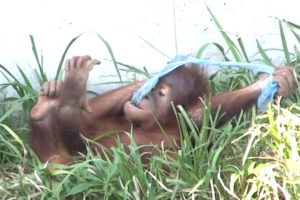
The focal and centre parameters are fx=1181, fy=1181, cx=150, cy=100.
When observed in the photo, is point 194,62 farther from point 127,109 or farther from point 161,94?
point 127,109

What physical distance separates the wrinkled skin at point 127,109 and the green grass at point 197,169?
0.06m

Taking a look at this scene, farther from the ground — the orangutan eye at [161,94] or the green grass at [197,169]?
the orangutan eye at [161,94]

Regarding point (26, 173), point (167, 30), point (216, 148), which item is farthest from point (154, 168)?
point (167, 30)

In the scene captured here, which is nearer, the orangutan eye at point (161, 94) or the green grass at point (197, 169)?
the green grass at point (197, 169)

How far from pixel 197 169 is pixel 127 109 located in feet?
A: 1.27

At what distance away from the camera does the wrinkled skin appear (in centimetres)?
379

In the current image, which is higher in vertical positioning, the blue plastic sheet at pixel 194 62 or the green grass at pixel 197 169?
the blue plastic sheet at pixel 194 62

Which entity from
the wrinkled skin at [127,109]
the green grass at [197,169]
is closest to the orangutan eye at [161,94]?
the wrinkled skin at [127,109]

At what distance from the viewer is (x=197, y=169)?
141 inches

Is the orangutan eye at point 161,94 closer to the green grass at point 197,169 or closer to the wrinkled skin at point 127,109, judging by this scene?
the wrinkled skin at point 127,109

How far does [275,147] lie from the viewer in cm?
350

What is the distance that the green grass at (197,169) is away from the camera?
347cm

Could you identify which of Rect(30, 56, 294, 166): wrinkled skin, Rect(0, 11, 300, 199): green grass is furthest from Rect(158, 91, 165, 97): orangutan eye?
Rect(0, 11, 300, 199): green grass

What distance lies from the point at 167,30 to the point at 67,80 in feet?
2.38
